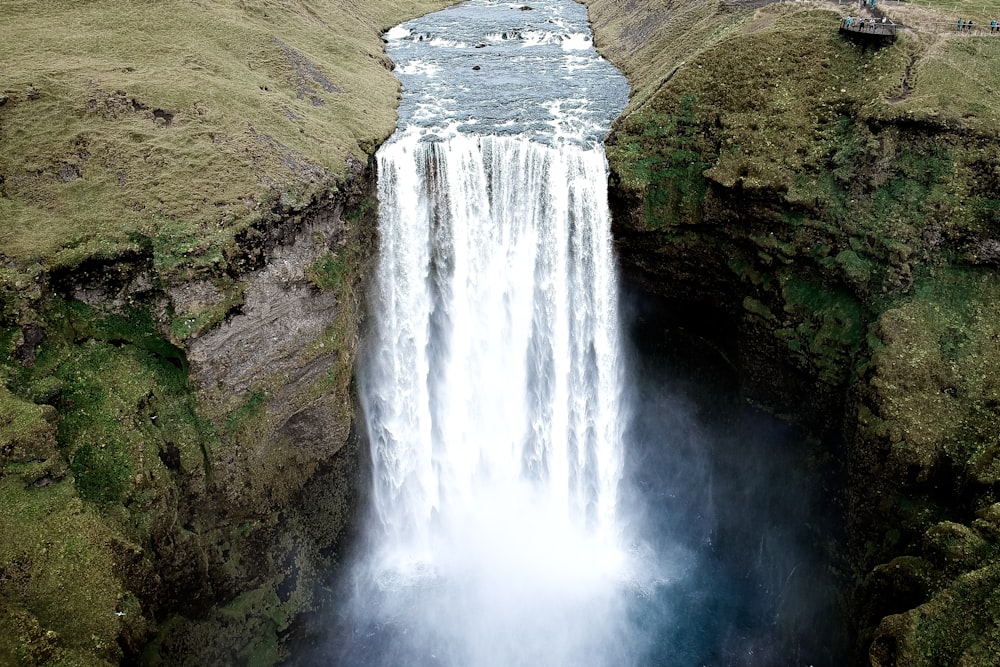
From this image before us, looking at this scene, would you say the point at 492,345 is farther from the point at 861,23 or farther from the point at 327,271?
the point at 861,23

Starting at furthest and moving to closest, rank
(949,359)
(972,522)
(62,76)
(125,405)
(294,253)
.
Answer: (62,76) < (294,253) < (949,359) < (125,405) < (972,522)

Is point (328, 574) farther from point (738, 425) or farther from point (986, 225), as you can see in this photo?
point (986, 225)

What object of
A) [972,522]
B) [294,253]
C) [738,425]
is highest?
[294,253]

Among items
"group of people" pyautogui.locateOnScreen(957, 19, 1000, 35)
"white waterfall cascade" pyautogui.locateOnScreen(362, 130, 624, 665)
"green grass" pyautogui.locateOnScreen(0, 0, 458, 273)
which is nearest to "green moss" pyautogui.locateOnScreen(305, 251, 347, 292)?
"green grass" pyautogui.locateOnScreen(0, 0, 458, 273)

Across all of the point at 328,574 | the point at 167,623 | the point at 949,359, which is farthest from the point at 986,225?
the point at 167,623

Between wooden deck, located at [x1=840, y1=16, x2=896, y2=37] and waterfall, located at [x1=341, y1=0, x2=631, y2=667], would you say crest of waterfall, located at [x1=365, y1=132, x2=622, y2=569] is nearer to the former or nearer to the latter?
waterfall, located at [x1=341, y1=0, x2=631, y2=667]

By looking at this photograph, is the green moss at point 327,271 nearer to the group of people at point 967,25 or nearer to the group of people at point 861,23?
the group of people at point 861,23
